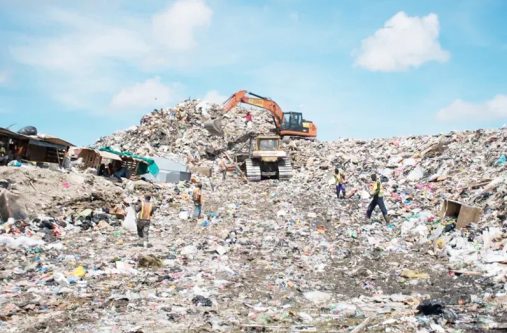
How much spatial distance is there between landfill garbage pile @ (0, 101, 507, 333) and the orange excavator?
7562 mm

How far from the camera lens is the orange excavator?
868 inches

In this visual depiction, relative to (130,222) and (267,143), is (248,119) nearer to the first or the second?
(267,143)

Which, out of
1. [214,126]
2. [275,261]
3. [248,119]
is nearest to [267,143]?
[214,126]

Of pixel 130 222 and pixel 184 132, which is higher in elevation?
pixel 184 132

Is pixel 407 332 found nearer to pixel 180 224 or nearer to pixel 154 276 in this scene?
pixel 154 276

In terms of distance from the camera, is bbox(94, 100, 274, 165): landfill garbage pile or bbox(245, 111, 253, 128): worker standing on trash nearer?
bbox(94, 100, 274, 165): landfill garbage pile

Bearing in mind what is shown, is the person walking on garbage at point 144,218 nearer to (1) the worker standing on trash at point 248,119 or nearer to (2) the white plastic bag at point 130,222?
(2) the white plastic bag at point 130,222

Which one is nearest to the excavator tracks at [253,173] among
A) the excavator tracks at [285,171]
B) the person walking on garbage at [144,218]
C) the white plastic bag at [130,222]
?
the excavator tracks at [285,171]

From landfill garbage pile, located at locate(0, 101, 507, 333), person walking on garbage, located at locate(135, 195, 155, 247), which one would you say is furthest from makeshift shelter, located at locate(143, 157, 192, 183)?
person walking on garbage, located at locate(135, 195, 155, 247)

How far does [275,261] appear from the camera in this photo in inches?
310

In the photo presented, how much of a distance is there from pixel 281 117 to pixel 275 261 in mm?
15966

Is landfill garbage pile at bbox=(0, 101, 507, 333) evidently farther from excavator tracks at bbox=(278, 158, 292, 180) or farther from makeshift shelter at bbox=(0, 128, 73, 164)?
makeshift shelter at bbox=(0, 128, 73, 164)

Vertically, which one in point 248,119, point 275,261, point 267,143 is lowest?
point 275,261

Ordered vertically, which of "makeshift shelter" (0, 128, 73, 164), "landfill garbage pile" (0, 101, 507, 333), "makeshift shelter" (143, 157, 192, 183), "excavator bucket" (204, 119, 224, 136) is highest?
"excavator bucket" (204, 119, 224, 136)
